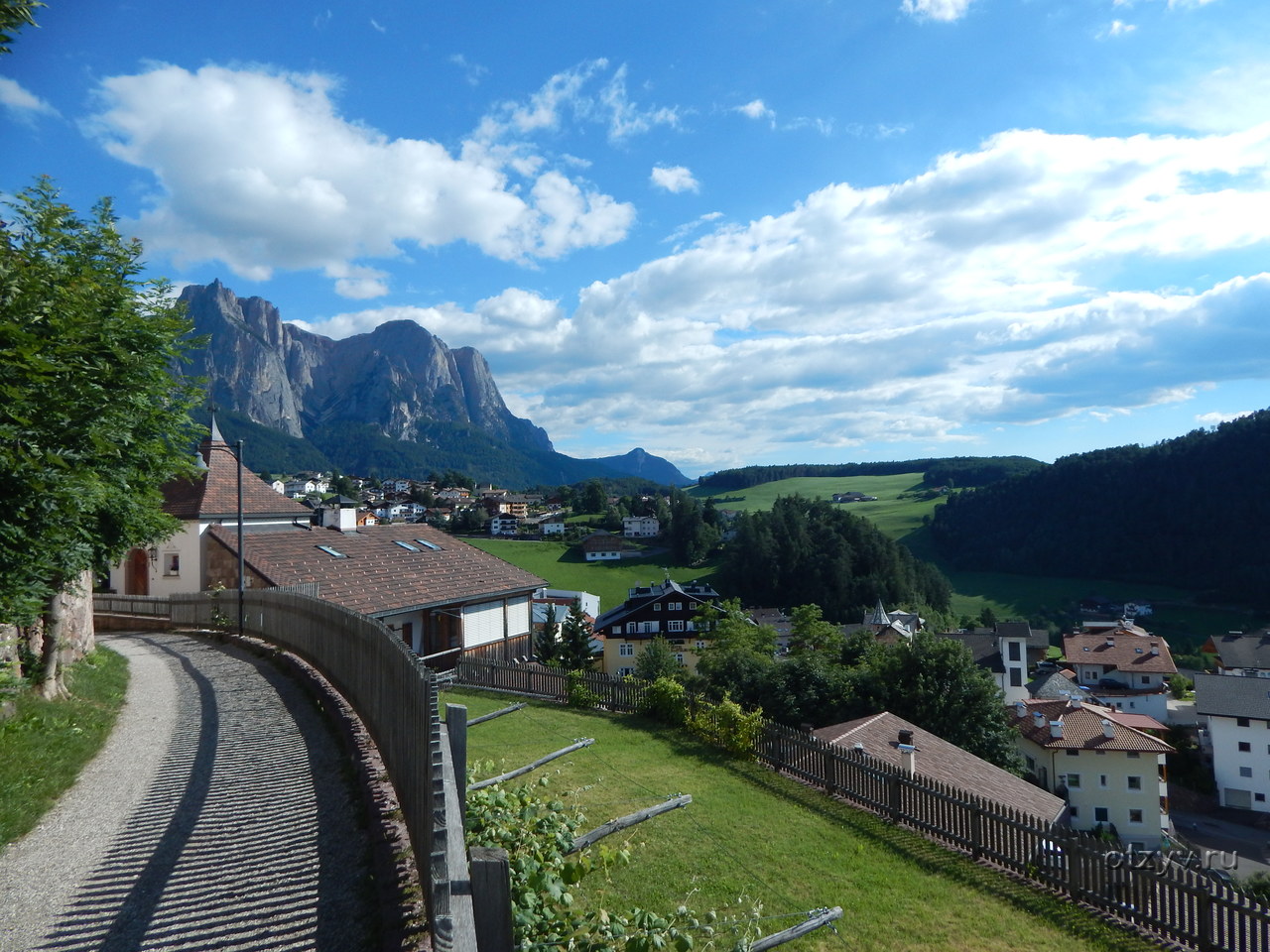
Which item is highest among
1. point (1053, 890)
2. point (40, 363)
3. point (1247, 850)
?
point (40, 363)

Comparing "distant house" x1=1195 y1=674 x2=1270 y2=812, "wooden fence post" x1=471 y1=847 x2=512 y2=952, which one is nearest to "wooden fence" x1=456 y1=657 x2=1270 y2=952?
"wooden fence post" x1=471 y1=847 x2=512 y2=952

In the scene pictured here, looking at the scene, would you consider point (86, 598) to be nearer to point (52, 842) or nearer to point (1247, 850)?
point (52, 842)

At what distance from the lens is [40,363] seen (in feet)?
22.9

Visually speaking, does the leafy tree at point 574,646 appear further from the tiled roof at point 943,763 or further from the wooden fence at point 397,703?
the wooden fence at point 397,703

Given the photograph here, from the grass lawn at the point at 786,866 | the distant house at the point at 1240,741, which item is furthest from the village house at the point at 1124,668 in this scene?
the grass lawn at the point at 786,866

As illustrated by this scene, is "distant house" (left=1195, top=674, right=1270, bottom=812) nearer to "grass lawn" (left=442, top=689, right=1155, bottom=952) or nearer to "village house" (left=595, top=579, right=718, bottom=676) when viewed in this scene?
"village house" (left=595, top=579, right=718, bottom=676)

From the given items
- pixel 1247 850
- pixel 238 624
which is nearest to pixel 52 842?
pixel 238 624

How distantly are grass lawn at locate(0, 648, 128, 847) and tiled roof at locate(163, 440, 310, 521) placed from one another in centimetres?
1130

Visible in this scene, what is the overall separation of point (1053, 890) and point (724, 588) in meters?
102

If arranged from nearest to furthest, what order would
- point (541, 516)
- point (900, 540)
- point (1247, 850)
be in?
1. point (1247, 850)
2. point (900, 540)
3. point (541, 516)

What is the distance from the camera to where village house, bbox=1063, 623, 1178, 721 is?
68.1 metres

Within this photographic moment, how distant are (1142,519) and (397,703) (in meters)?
160

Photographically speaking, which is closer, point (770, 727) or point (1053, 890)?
point (1053, 890)

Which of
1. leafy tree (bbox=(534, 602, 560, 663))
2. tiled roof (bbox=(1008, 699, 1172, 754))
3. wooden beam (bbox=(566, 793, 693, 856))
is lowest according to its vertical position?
tiled roof (bbox=(1008, 699, 1172, 754))
